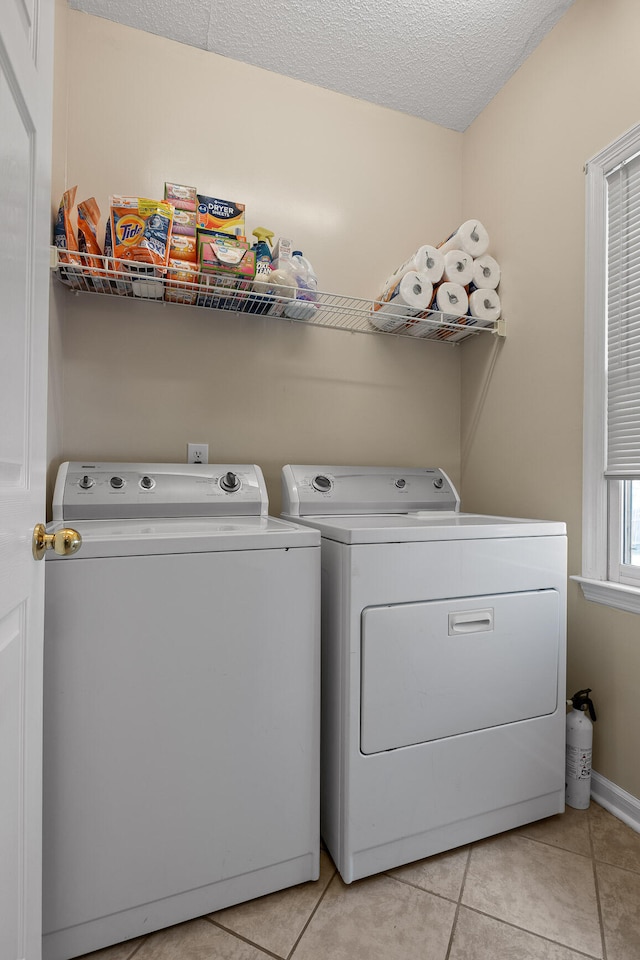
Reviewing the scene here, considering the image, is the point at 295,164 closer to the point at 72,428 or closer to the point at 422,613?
the point at 72,428

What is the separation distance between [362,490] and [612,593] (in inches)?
35.5

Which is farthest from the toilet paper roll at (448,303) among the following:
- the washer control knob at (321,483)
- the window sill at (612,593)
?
the window sill at (612,593)

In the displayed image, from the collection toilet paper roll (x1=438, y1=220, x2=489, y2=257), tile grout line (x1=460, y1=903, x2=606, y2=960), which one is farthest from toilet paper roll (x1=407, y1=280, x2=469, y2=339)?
tile grout line (x1=460, y1=903, x2=606, y2=960)

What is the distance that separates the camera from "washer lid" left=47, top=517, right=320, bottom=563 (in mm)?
1064

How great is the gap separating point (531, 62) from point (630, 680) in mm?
2307

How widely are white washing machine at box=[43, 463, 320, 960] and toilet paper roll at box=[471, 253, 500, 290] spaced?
4.53 feet

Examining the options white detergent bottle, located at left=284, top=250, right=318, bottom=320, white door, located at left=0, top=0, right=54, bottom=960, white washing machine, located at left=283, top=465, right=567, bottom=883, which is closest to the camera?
white door, located at left=0, top=0, right=54, bottom=960

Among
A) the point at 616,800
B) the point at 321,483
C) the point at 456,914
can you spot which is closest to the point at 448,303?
the point at 321,483

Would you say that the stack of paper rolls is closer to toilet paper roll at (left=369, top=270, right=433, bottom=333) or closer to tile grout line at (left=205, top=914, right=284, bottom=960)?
toilet paper roll at (left=369, top=270, right=433, bottom=333)

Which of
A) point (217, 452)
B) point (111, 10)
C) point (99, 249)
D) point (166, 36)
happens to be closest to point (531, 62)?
point (166, 36)

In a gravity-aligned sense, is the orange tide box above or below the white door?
above

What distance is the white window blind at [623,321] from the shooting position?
1529 mm

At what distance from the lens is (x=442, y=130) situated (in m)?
2.34

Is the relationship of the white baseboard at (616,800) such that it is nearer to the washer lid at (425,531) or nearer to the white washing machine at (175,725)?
the washer lid at (425,531)
